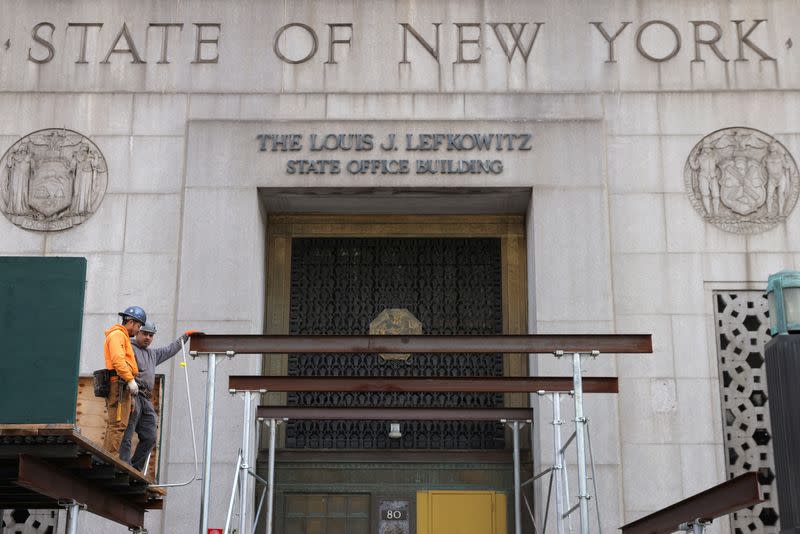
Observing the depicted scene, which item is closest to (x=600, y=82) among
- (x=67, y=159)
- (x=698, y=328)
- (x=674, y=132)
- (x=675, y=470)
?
(x=674, y=132)

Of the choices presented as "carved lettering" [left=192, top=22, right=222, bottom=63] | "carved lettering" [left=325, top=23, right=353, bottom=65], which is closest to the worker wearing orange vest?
"carved lettering" [left=192, top=22, right=222, bottom=63]

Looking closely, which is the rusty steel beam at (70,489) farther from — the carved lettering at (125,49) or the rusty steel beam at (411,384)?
the carved lettering at (125,49)

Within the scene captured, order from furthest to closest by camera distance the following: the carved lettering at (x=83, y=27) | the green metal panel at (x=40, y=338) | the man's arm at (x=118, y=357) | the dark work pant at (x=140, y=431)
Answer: the carved lettering at (x=83, y=27) < the dark work pant at (x=140, y=431) < the man's arm at (x=118, y=357) < the green metal panel at (x=40, y=338)

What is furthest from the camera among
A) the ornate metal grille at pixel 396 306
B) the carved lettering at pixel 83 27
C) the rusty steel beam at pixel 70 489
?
the carved lettering at pixel 83 27

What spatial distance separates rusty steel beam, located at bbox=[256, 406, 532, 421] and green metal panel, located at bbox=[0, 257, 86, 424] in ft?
19.9

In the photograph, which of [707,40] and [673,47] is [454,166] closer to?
[673,47]

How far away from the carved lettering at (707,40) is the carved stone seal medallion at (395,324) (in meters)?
6.08

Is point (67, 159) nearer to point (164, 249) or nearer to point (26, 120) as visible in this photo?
point (26, 120)

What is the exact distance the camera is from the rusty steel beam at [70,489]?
11.4 metres

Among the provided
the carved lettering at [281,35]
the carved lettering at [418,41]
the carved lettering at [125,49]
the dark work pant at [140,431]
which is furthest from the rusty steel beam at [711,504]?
the carved lettering at [125,49]

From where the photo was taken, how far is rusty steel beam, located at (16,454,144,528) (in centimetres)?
1138

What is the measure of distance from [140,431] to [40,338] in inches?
162

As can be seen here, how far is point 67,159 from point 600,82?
8.45 m

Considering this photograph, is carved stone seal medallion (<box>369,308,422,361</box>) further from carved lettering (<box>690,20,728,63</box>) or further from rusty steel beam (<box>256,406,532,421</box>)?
carved lettering (<box>690,20,728,63</box>)
